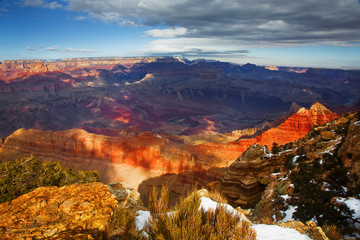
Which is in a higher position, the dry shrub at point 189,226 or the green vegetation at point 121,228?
the dry shrub at point 189,226

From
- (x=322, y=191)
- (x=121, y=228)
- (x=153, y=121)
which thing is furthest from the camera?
(x=153, y=121)

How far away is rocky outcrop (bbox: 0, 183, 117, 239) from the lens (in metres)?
4.49

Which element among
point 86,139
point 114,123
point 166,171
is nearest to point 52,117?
point 114,123

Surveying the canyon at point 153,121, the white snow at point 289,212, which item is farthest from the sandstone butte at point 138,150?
the white snow at point 289,212

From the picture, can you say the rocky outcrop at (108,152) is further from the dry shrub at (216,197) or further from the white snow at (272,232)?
the white snow at (272,232)

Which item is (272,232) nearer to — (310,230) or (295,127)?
(310,230)

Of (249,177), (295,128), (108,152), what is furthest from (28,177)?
(295,128)

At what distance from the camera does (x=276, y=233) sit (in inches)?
246

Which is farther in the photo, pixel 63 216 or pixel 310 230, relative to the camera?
pixel 310 230

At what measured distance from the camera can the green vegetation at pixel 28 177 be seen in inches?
538

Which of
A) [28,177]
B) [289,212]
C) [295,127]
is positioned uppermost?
[289,212]

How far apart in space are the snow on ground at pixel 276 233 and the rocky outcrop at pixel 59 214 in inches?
165

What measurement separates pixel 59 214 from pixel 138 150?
32.6 metres

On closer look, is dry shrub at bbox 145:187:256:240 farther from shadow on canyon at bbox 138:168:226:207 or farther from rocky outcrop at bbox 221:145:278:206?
shadow on canyon at bbox 138:168:226:207
